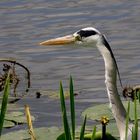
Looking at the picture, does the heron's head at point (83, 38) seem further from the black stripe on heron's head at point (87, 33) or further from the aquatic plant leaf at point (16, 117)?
the aquatic plant leaf at point (16, 117)

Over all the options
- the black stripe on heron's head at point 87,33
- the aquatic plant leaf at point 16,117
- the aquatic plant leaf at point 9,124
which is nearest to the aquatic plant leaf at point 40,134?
the aquatic plant leaf at point 9,124

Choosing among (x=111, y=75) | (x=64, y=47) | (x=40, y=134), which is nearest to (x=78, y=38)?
(x=111, y=75)

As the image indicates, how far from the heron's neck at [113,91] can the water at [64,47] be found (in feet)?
2.91

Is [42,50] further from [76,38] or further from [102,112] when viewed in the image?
[76,38]

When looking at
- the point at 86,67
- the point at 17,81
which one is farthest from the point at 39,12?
the point at 17,81

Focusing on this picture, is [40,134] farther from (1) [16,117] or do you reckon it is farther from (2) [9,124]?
(1) [16,117]

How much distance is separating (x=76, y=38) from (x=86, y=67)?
4.21 meters

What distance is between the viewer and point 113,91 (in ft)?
20.0

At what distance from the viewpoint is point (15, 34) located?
1319 cm

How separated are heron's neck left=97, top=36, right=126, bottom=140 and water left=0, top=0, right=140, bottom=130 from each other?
34.9 inches

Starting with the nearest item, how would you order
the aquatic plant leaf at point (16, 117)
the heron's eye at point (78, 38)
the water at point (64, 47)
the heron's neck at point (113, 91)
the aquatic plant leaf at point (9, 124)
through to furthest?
→ 1. the heron's neck at point (113, 91)
2. the heron's eye at point (78, 38)
3. the aquatic plant leaf at point (9, 124)
4. the aquatic plant leaf at point (16, 117)
5. the water at point (64, 47)

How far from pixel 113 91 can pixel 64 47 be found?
227 cm

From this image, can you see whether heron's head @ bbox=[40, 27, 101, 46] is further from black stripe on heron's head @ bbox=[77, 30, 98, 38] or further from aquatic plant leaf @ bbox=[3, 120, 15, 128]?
aquatic plant leaf @ bbox=[3, 120, 15, 128]

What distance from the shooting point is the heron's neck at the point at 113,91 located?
19.9ft
